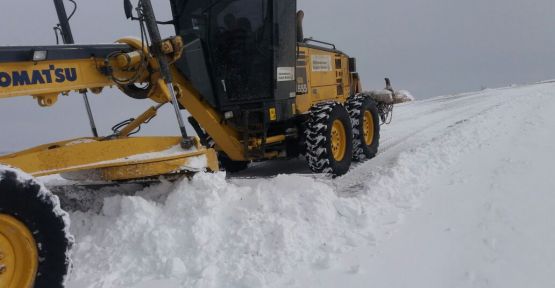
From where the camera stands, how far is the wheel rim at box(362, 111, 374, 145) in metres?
8.33

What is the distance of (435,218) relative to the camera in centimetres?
391

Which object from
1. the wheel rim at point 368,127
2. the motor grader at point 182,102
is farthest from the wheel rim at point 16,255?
the wheel rim at point 368,127

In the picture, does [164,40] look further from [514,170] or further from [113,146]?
[514,170]

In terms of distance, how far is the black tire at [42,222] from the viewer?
2.44 m

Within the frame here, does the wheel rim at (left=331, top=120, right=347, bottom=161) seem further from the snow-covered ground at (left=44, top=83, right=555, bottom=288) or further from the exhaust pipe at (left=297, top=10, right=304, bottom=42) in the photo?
the snow-covered ground at (left=44, top=83, right=555, bottom=288)

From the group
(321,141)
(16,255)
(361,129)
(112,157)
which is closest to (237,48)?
(321,141)

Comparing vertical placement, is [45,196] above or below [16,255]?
above

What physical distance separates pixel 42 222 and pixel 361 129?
5.90m

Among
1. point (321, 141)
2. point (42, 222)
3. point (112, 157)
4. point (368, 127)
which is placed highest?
point (112, 157)

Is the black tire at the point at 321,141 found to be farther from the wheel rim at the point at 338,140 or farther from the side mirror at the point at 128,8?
the side mirror at the point at 128,8

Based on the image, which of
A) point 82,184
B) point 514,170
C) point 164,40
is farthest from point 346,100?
point 82,184

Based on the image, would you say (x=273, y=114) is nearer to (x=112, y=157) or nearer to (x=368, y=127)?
(x=112, y=157)

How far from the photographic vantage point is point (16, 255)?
2.52 meters

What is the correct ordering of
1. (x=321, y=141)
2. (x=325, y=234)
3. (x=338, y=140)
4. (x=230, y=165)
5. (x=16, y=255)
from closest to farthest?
(x=16, y=255) → (x=325, y=234) → (x=321, y=141) → (x=338, y=140) → (x=230, y=165)
